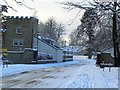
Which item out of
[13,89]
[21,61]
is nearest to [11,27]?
[21,61]

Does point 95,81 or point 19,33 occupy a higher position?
point 19,33

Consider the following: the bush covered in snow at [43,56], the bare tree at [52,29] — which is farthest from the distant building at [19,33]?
the bare tree at [52,29]

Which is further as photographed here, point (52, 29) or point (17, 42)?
point (52, 29)

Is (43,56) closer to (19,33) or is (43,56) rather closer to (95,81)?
(19,33)

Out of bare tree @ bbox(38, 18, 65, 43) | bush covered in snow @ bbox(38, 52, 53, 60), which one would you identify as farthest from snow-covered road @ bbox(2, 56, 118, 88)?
bare tree @ bbox(38, 18, 65, 43)

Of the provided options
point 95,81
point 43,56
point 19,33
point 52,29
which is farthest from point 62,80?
point 52,29

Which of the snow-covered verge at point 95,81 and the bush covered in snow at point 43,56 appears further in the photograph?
the bush covered in snow at point 43,56

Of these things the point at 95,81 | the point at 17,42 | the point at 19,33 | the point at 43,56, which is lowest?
the point at 95,81

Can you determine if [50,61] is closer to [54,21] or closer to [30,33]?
[30,33]

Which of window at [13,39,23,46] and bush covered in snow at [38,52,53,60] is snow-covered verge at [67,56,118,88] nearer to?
bush covered in snow at [38,52,53,60]

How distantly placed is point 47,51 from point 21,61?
49.7ft

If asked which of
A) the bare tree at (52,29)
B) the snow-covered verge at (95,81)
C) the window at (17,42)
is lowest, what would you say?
the snow-covered verge at (95,81)

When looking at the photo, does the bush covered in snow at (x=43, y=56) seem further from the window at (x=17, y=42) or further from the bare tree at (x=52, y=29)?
the bare tree at (x=52, y=29)

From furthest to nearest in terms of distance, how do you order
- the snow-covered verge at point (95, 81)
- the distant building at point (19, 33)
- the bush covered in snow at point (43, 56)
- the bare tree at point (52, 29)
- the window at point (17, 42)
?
1. the bare tree at point (52, 29)
2. the window at point (17, 42)
3. the distant building at point (19, 33)
4. the bush covered in snow at point (43, 56)
5. the snow-covered verge at point (95, 81)
